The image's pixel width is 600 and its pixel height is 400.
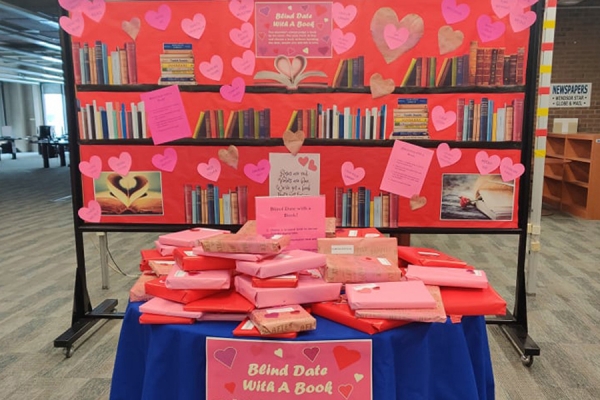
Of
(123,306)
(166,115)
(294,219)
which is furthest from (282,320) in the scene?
(123,306)

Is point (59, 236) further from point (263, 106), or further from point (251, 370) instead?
point (251, 370)

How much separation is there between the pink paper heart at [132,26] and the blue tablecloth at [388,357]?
1548 mm

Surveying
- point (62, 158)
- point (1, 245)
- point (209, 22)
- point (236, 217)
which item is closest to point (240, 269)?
point (236, 217)

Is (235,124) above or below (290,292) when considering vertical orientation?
above

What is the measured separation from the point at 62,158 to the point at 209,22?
12831 mm

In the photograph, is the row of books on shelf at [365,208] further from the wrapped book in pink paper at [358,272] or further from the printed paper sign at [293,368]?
the printed paper sign at [293,368]

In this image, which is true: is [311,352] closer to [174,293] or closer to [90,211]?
[174,293]

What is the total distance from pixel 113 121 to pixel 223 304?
1603mm

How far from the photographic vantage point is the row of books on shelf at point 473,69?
2.49 meters

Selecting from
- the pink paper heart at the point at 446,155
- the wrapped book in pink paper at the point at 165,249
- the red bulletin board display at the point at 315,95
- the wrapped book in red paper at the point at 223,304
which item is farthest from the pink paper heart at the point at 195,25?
the wrapped book in red paper at the point at 223,304

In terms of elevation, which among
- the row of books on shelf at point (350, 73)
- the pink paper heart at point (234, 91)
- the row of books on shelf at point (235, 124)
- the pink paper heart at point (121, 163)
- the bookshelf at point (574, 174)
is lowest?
the bookshelf at point (574, 174)

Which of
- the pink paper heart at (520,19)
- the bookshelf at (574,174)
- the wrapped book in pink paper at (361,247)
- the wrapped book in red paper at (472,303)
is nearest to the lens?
the wrapped book in red paper at (472,303)

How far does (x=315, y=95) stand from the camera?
2.56 m

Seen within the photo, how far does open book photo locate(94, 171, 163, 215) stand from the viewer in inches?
106
